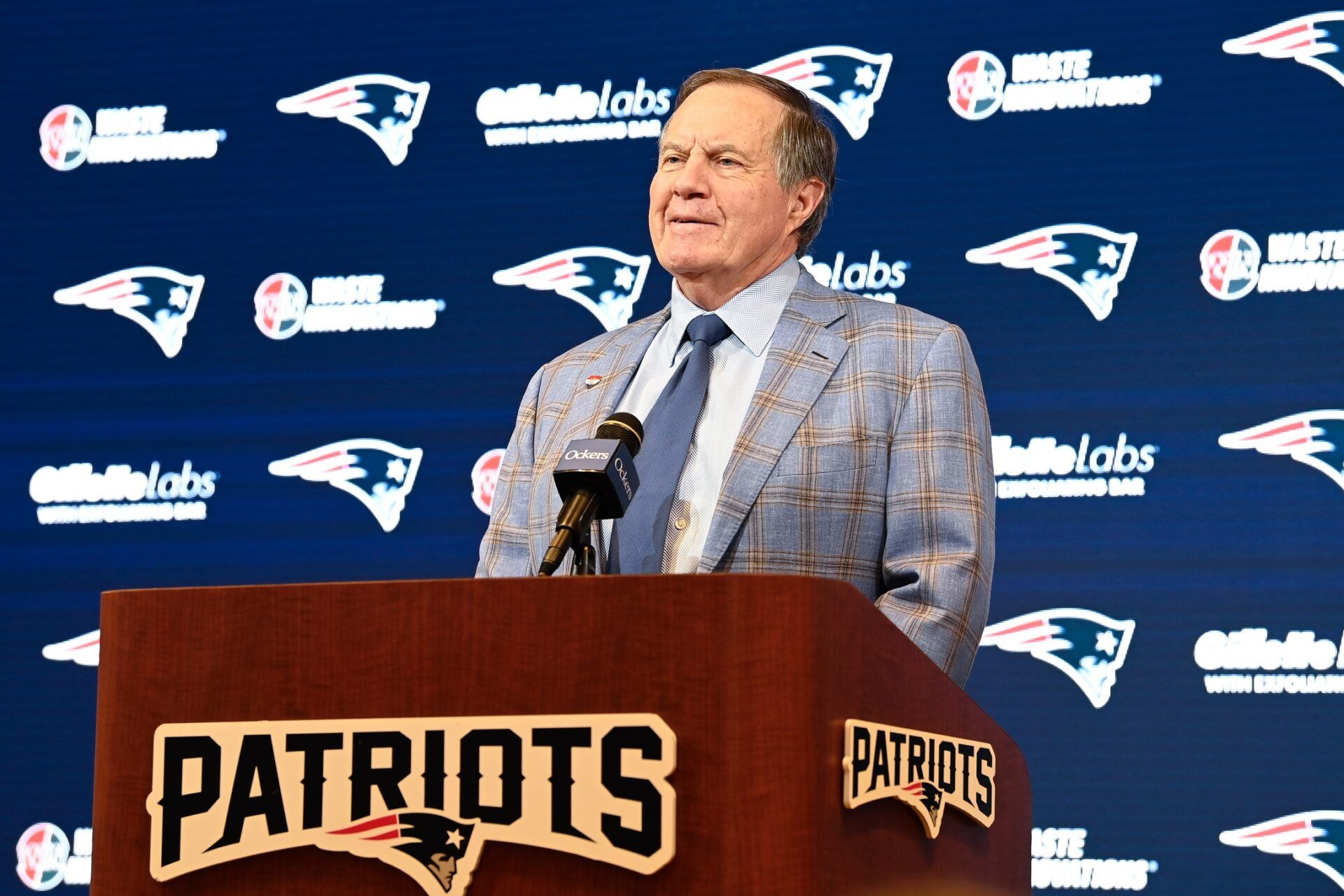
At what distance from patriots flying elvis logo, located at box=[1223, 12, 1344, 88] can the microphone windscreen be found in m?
2.38

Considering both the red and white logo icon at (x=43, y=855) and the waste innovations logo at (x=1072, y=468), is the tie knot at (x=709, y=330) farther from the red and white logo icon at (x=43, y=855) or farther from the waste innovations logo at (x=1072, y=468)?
the red and white logo icon at (x=43, y=855)

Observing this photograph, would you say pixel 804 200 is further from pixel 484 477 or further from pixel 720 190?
pixel 484 477

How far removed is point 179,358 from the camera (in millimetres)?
4000

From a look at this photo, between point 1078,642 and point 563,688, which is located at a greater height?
point 1078,642

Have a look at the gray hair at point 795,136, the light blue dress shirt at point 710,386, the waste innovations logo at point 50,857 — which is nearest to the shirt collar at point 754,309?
the light blue dress shirt at point 710,386

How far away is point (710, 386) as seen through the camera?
2.10 meters

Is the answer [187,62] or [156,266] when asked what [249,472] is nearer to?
[156,266]

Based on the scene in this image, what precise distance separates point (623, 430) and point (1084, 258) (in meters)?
2.13

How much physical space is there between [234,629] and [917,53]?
9.11 ft

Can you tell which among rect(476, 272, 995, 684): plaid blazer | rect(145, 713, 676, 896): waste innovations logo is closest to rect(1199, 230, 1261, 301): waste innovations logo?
rect(476, 272, 995, 684): plaid blazer

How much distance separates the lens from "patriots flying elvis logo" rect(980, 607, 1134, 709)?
3.33 metres

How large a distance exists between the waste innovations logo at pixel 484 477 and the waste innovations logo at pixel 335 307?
363mm

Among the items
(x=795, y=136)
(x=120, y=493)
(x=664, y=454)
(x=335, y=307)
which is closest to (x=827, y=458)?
(x=664, y=454)

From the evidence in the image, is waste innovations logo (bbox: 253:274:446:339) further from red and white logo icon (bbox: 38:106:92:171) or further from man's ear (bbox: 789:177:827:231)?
man's ear (bbox: 789:177:827:231)
